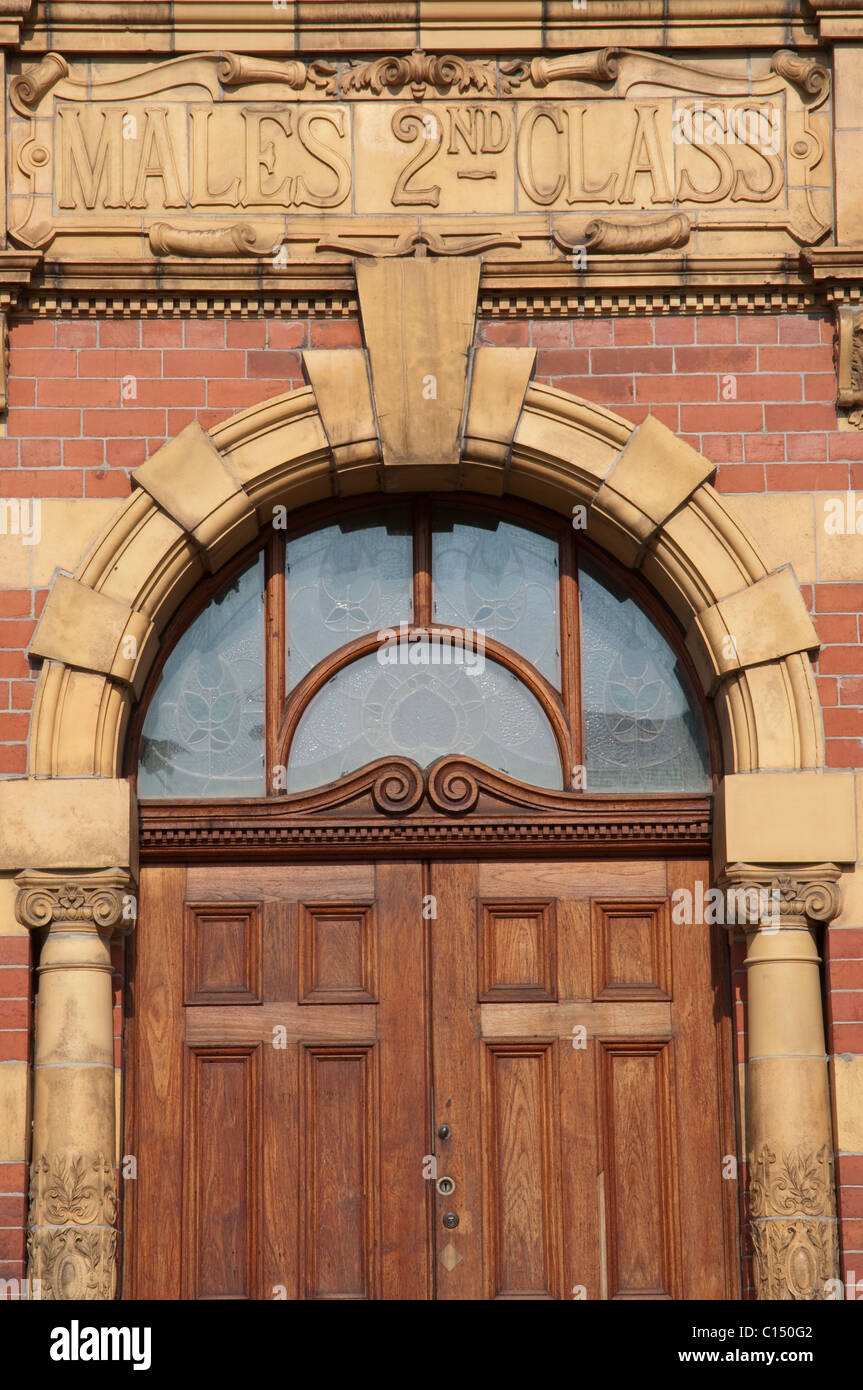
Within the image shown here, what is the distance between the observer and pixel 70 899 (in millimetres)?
8547

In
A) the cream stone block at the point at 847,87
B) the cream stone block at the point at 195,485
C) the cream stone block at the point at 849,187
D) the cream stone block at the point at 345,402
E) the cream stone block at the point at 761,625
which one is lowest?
the cream stone block at the point at 761,625

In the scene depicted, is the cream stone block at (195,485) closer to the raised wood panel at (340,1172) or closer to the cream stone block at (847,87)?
the raised wood panel at (340,1172)

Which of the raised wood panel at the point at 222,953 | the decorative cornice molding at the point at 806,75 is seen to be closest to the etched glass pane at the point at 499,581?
the raised wood panel at the point at 222,953

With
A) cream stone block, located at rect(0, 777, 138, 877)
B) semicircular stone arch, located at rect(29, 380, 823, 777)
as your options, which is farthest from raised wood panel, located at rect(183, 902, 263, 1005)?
semicircular stone arch, located at rect(29, 380, 823, 777)

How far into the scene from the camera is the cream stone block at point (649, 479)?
8953mm

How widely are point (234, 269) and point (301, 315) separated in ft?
1.16

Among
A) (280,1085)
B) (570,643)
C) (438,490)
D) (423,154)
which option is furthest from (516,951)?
(423,154)

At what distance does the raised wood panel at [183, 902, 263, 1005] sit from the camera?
892cm

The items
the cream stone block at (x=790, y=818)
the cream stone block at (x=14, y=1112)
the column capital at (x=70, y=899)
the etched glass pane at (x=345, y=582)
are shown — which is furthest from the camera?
the etched glass pane at (x=345, y=582)

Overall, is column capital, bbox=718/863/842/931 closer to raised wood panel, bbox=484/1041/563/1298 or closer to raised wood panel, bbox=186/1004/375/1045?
raised wood panel, bbox=484/1041/563/1298

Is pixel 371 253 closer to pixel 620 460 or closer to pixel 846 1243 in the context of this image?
→ pixel 620 460

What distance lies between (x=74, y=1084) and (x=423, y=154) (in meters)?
4.31

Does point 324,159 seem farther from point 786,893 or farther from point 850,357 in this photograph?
point 786,893

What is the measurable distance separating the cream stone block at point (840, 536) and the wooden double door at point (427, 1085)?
1.44 meters
